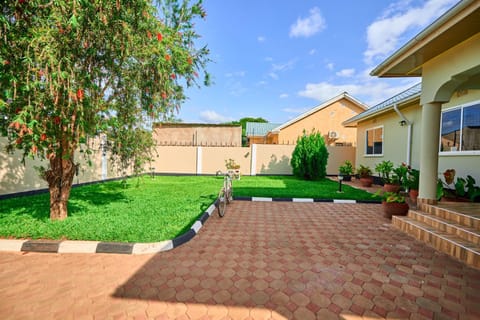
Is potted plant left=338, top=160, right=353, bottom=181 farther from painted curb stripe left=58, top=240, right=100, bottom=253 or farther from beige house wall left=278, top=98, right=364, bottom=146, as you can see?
painted curb stripe left=58, top=240, right=100, bottom=253

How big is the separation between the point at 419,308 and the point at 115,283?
302 cm

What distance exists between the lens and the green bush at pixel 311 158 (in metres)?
11.2

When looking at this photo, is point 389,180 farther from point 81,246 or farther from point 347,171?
point 81,246

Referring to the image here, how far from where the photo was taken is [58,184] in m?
4.09

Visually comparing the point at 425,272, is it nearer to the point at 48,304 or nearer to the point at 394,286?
the point at 394,286

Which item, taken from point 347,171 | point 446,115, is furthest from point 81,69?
point 347,171

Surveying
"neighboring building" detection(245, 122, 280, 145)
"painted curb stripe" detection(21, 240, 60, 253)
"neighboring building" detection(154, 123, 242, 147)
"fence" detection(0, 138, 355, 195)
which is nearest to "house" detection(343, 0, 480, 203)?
"fence" detection(0, 138, 355, 195)

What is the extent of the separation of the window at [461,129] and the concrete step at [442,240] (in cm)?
329

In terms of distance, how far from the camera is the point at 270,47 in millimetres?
10281

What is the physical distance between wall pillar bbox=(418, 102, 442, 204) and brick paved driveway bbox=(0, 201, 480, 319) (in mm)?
1630

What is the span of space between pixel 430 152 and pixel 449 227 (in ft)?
5.51

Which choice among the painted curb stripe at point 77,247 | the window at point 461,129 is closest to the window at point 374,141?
the window at point 461,129

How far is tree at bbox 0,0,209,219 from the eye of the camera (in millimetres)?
2482

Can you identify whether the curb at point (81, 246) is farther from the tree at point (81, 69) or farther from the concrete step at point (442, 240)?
the concrete step at point (442, 240)
